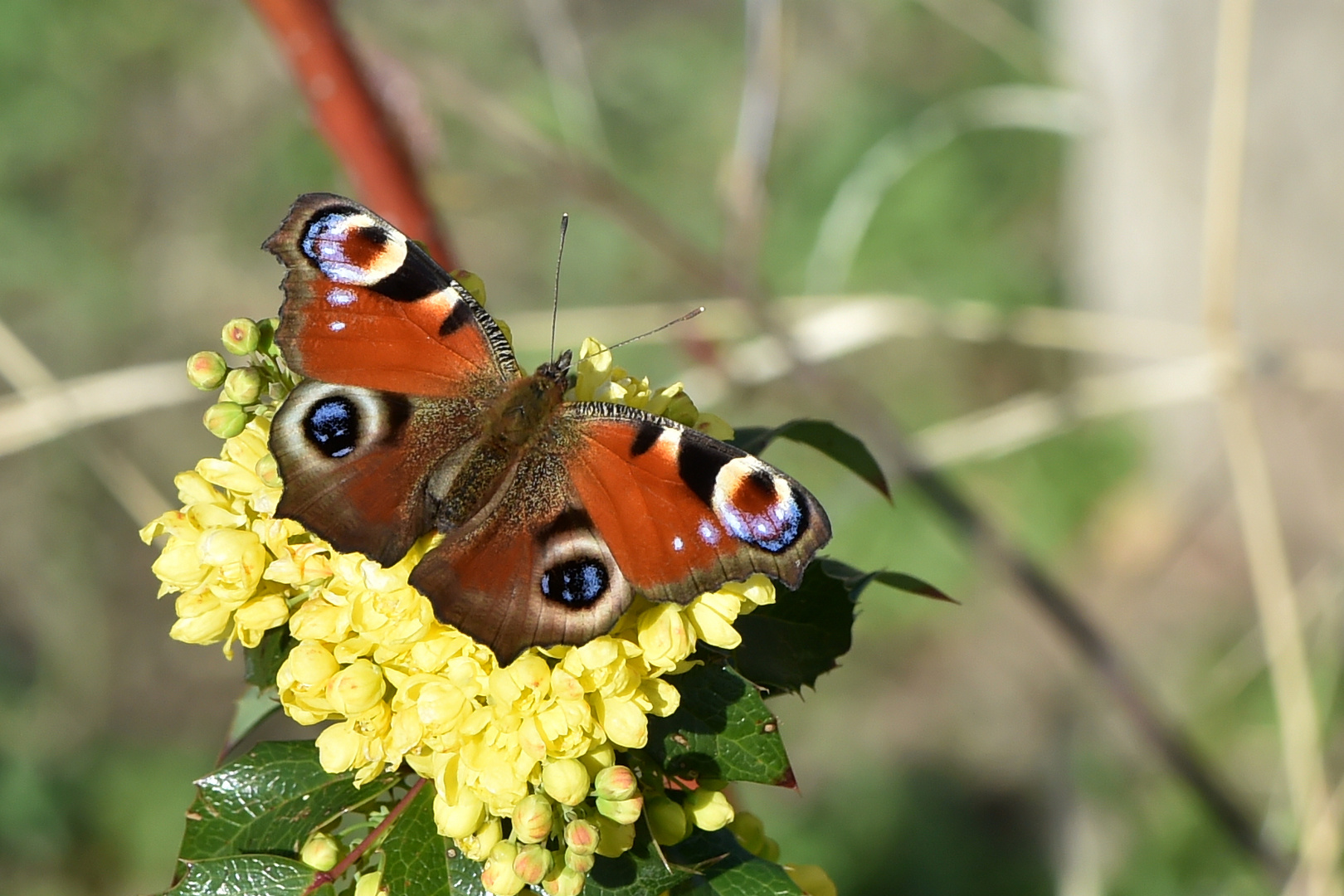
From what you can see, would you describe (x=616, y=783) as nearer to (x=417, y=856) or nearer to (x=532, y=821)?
(x=532, y=821)

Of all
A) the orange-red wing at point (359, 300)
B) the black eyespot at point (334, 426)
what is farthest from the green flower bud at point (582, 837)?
the orange-red wing at point (359, 300)

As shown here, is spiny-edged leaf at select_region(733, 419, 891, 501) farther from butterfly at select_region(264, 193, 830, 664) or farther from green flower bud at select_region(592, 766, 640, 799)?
green flower bud at select_region(592, 766, 640, 799)

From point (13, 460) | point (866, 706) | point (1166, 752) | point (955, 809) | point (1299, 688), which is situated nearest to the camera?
point (1166, 752)

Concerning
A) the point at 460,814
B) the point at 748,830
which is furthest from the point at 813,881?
the point at 460,814

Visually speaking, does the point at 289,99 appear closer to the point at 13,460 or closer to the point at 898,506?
the point at 13,460

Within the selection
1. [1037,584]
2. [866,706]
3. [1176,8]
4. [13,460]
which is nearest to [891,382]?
[866,706]

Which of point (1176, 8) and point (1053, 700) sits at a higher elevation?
point (1176, 8)
